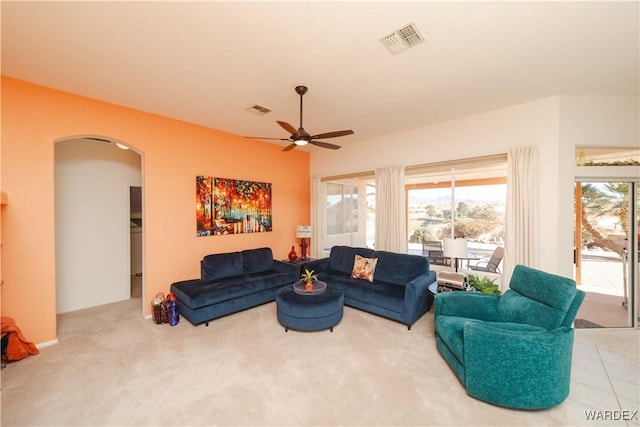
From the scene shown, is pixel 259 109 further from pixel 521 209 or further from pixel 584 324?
pixel 584 324

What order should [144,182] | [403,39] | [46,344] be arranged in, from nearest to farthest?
[403,39] < [46,344] < [144,182]

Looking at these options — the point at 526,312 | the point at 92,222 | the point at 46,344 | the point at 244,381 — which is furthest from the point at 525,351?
the point at 92,222

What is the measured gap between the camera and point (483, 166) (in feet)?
13.0

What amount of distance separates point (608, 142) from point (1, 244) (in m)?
7.32

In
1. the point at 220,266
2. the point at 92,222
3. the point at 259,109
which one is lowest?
the point at 220,266

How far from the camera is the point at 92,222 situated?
4.14 m

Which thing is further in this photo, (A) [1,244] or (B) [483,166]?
(B) [483,166]

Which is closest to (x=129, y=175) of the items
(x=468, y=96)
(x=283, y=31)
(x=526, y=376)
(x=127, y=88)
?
(x=127, y=88)

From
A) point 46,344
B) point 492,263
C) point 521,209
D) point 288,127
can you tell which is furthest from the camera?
point 492,263

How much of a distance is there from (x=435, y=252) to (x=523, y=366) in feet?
9.32

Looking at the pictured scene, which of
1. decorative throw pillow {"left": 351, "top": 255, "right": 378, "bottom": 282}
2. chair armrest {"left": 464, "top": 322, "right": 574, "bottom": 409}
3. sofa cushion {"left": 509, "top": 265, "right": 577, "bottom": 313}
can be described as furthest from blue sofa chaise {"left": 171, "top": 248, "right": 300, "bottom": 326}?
sofa cushion {"left": 509, "top": 265, "right": 577, "bottom": 313}

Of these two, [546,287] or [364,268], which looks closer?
[546,287]

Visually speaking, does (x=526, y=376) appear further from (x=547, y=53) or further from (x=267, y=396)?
(x=547, y=53)

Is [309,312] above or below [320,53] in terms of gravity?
below
